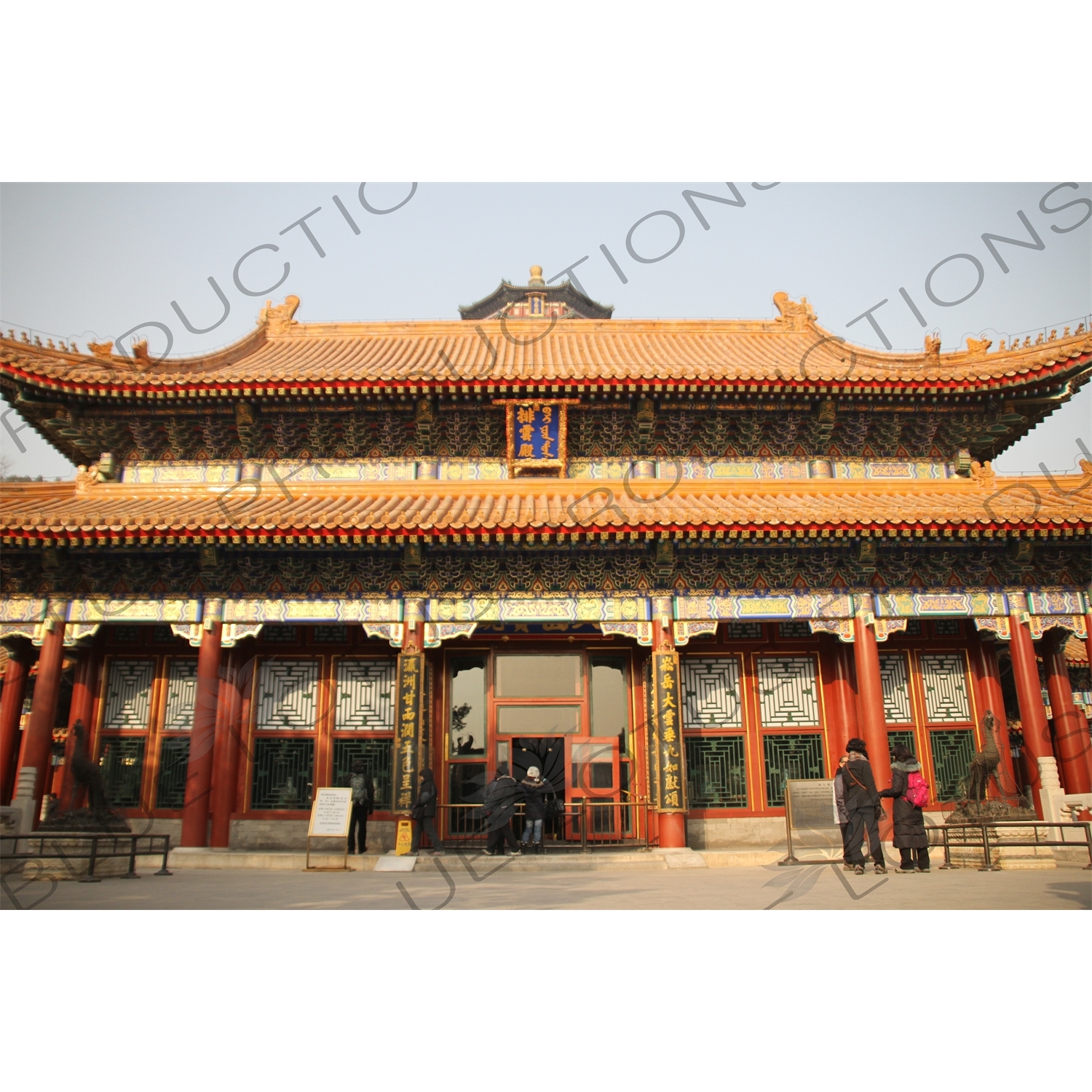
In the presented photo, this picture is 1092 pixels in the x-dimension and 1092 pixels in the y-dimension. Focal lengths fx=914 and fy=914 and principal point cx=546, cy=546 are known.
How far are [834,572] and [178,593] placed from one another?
9714 millimetres

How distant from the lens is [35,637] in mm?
13312

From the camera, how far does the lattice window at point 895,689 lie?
14258 millimetres

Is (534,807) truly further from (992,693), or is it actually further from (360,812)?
(992,693)

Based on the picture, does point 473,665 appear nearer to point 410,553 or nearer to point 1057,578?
point 410,553

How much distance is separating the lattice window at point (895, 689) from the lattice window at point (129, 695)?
11.4 meters

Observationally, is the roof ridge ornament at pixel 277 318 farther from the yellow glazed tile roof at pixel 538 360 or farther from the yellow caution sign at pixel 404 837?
the yellow caution sign at pixel 404 837

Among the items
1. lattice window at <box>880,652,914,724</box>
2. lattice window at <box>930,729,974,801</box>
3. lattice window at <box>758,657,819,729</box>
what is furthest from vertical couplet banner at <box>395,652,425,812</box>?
lattice window at <box>930,729,974,801</box>

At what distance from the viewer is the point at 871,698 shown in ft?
42.9

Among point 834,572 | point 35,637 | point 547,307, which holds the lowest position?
point 35,637

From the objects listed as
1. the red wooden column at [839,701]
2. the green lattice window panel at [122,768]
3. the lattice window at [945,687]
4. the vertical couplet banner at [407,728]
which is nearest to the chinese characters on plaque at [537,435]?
the vertical couplet banner at [407,728]

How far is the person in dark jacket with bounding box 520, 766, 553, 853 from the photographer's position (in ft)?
41.0

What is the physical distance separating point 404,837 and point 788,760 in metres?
5.93

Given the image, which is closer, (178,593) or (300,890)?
Result: (300,890)

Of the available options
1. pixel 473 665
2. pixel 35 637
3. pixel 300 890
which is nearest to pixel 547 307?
pixel 473 665
